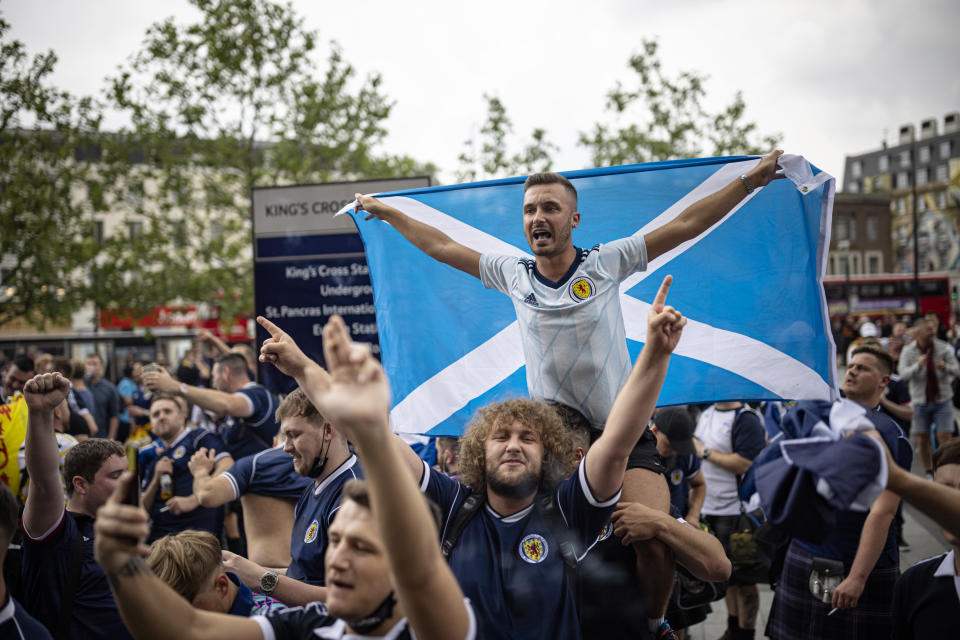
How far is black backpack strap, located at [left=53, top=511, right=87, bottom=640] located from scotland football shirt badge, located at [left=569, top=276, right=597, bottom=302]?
2.39 meters

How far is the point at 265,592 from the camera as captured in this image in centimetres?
285

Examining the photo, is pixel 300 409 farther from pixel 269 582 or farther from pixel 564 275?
pixel 564 275

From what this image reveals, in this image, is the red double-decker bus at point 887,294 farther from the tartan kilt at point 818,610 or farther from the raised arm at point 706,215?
the raised arm at point 706,215

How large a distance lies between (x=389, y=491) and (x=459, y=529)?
3.49 feet

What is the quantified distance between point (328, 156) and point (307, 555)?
1157cm

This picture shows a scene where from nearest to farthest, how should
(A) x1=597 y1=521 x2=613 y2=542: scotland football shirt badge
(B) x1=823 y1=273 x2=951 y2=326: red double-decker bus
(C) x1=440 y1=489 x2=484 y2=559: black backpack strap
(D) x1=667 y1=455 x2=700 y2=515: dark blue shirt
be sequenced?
(C) x1=440 y1=489 x2=484 y2=559: black backpack strap, (A) x1=597 y1=521 x2=613 y2=542: scotland football shirt badge, (D) x1=667 y1=455 x2=700 y2=515: dark blue shirt, (B) x1=823 y1=273 x2=951 y2=326: red double-decker bus

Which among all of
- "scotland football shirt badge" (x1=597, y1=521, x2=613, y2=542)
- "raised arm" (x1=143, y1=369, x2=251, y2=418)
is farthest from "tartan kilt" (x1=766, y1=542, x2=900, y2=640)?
"raised arm" (x1=143, y1=369, x2=251, y2=418)

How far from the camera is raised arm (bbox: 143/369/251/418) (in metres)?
4.43

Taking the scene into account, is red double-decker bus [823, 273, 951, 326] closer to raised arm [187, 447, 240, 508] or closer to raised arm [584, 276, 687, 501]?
raised arm [187, 447, 240, 508]

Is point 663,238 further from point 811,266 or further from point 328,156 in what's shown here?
point 328,156

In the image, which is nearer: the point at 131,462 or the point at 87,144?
the point at 131,462

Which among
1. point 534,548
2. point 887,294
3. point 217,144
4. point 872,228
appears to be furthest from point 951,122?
point 534,548

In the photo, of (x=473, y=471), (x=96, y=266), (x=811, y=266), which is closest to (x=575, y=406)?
(x=473, y=471)

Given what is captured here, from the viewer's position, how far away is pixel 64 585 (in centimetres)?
301
